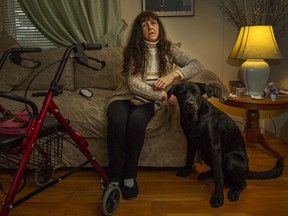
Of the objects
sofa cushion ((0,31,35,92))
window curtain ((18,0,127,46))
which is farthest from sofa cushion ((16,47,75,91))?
A: window curtain ((18,0,127,46))

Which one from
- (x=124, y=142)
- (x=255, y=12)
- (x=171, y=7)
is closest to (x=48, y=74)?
(x=124, y=142)

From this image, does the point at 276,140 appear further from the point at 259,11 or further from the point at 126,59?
the point at 126,59

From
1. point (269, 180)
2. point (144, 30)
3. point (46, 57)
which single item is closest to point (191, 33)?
point (144, 30)

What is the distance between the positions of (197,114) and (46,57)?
1570 millimetres

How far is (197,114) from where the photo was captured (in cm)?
170

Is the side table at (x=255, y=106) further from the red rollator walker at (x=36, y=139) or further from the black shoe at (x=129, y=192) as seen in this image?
the red rollator walker at (x=36, y=139)

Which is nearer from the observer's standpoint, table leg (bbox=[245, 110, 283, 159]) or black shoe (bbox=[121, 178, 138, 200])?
black shoe (bbox=[121, 178, 138, 200])

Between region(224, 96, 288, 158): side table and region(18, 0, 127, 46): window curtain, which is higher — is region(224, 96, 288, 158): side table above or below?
below

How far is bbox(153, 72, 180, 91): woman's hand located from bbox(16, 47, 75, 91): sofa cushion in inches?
40.7

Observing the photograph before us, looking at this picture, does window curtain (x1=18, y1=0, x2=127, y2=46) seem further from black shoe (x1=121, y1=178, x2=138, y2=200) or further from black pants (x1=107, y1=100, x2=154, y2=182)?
black shoe (x1=121, y1=178, x2=138, y2=200)

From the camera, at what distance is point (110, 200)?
152 centimetres

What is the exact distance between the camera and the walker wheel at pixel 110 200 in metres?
1.47

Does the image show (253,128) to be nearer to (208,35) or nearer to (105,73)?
(208,35)

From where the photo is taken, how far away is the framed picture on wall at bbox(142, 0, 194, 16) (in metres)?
2.92
